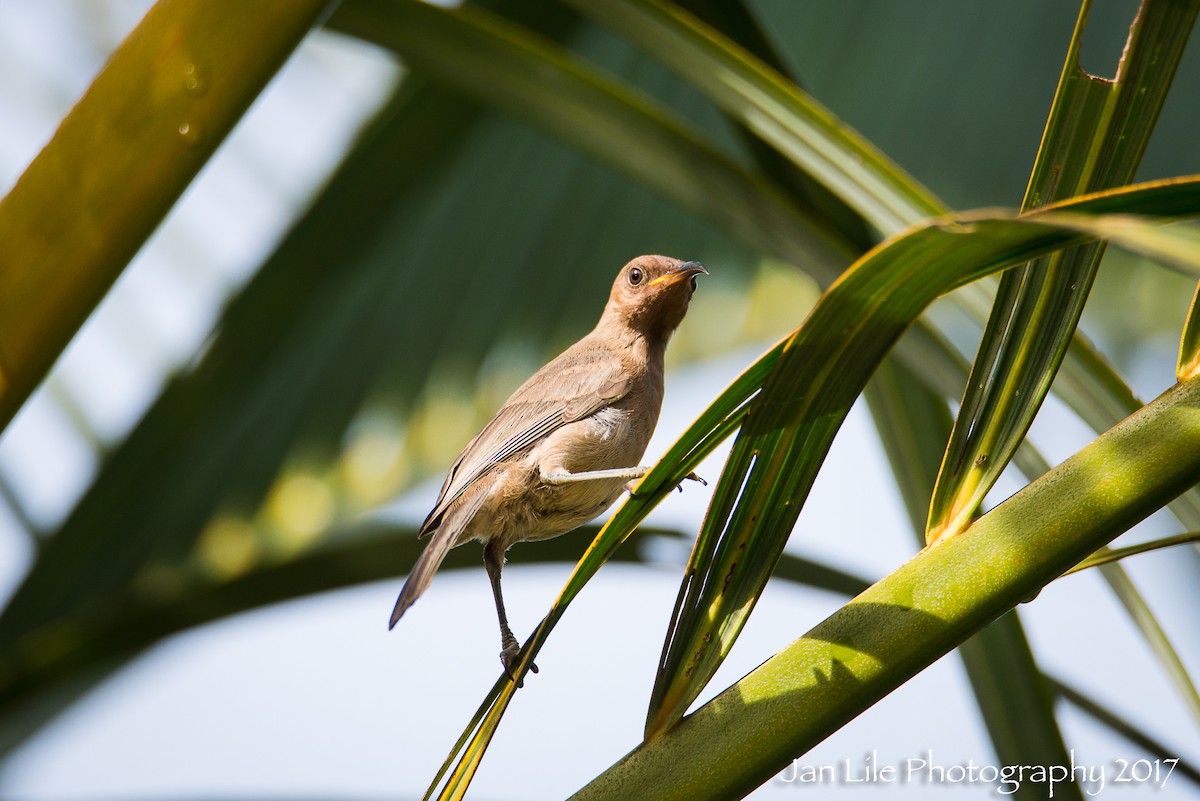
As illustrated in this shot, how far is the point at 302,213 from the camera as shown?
2.88m

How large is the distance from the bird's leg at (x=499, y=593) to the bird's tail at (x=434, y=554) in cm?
12

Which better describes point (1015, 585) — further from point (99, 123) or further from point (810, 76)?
point (810, 76)

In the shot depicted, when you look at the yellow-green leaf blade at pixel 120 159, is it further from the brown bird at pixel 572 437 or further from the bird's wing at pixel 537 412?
the bird's wing at pixel 537 412

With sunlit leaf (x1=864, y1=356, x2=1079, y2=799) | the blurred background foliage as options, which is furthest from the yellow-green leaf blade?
the blurred background foliage

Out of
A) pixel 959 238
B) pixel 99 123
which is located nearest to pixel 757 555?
pixel 959 238

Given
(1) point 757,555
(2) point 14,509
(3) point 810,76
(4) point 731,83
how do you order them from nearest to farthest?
(1) point 757,555
(4) point 731,83
(2) point 14,509
(3) point 810,76

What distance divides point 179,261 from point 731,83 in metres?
2.18

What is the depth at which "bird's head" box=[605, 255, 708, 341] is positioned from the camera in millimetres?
2008

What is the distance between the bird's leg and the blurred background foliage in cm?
106

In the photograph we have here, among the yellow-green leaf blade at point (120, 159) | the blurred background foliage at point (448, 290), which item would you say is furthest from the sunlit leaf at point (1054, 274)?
the blurred background foliage at point (448, 290)

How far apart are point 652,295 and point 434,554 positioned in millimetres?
804

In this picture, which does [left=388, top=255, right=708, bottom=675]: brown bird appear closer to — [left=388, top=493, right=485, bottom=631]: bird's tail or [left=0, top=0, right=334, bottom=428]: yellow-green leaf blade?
[left=388, top=493, right=485, bottom=631]: bird's tail

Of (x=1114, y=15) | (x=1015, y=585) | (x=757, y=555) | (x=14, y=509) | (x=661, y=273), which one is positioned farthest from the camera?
(x=1114, y=15)

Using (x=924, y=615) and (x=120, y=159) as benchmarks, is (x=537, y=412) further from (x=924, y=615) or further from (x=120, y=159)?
(x=924, y=615)
